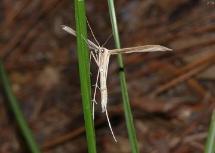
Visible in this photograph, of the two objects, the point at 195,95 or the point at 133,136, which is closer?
the point at 133,136

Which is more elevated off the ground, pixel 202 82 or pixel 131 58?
pixel 131 58

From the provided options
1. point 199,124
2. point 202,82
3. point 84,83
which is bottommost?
point 199,124

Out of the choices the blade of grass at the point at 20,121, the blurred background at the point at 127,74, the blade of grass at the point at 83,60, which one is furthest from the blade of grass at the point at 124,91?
the blurred background at the point at 127,74

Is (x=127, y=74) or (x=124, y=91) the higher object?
(x=124, y=91)

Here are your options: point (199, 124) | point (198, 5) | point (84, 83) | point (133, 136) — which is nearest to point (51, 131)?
point (199, 124)

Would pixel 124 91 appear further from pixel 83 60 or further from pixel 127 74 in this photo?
pixel 127 74

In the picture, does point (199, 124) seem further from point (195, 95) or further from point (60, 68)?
point (60, 68)

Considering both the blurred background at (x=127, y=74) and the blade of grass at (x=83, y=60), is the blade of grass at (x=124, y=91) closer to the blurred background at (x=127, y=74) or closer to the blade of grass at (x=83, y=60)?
the blade of grass at (x=83, y=60)

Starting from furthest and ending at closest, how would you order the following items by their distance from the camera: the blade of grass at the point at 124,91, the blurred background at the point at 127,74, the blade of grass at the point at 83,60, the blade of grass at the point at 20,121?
the blurred background at the point at 127,74
the blade of grass at the point at 20,121
the blade of grass at the point at 124,91
the blade of grass at the point at 83,60

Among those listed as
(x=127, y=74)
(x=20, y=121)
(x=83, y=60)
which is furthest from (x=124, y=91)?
(x=127, y=74)
